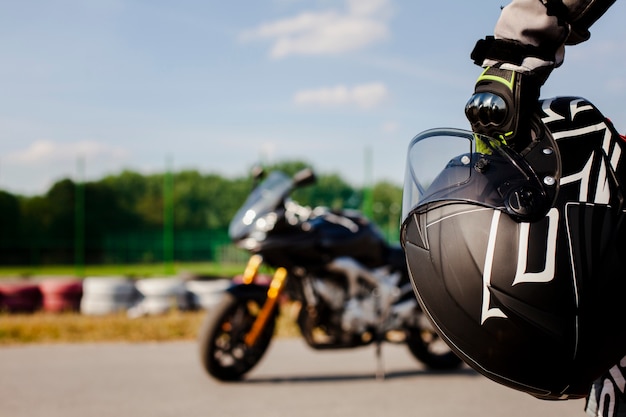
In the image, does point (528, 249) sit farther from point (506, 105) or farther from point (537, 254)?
point (506, 105)

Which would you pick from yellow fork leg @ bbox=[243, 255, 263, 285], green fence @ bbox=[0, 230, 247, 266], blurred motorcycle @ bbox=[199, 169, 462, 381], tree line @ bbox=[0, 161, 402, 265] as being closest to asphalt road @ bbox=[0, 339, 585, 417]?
blurred motorcycle @ bbox=[199, 169, 462, 381]

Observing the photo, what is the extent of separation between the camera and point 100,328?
784 cm

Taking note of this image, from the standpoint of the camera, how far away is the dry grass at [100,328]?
730cm

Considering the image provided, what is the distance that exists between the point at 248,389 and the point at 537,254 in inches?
135

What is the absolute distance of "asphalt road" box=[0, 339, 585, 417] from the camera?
4090 mm

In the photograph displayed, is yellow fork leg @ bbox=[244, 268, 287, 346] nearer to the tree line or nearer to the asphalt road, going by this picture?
the asphalt road

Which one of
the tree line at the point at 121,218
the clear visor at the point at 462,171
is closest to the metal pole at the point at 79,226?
the tree line at the point at 121,218

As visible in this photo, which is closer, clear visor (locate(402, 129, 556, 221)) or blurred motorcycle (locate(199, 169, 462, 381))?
clear visor (locate(402, 129, 556, 221))

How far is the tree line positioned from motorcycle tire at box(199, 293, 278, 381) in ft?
39.7

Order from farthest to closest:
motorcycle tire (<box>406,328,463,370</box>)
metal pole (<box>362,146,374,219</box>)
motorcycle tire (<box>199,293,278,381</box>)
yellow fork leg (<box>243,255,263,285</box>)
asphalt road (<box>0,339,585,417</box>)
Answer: metal pole (<box>362,146,374,219</box>) < motorcycle tire (<box>406,328,463,370</box>) < yellow fork leg (<box>243,255,263,285</box>) < motorcycle tire (<box>199,293,278,381</box>) < asphalt road (<box>0,339,585,417</box>)

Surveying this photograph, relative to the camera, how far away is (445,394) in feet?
15.3

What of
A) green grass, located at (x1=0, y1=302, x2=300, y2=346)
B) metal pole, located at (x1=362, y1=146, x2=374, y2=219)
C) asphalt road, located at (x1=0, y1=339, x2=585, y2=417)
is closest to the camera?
asphalt road, located at (x1=0, y1=339, x2=585, y2=417)

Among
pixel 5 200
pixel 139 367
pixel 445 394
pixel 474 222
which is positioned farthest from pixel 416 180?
pixel 5 200

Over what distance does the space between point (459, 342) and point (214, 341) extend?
331 cm
